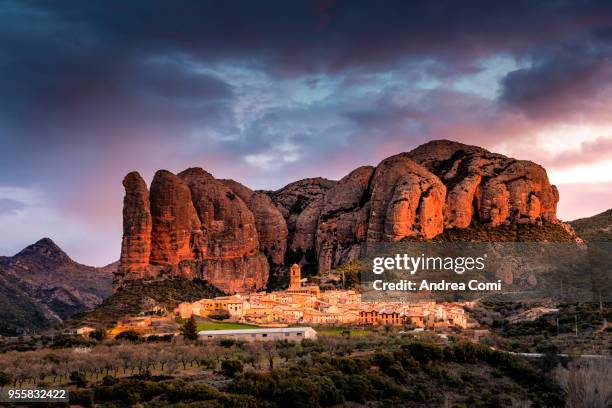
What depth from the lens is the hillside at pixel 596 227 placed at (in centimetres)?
11444

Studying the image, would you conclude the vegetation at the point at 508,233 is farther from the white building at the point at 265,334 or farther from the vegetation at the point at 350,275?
the white building at the point at 265,334

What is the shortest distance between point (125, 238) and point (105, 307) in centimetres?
1484

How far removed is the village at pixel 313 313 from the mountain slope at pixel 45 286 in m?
35.7

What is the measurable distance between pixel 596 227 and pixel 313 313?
6175 cm

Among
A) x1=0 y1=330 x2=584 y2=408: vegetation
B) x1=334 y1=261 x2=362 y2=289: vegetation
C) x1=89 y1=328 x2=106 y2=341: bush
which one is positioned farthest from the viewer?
x1=334 y1=261 x2=362 y2=289: vegetation

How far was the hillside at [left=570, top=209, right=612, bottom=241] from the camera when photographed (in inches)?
4506

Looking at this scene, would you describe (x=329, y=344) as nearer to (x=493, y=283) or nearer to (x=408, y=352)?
(x=408, y=352)

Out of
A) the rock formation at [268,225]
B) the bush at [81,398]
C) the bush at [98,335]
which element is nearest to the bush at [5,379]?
the bush at [81,398]

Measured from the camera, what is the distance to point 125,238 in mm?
111250

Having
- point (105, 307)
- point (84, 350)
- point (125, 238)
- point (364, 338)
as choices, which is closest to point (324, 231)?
point (125, 238)

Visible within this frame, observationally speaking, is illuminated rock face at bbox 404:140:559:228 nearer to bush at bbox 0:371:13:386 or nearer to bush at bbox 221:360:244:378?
bush at bbox 221:360:244:378

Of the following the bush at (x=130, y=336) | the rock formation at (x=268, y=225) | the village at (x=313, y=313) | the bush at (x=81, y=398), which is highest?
the rock formation at (x=268, y=225)

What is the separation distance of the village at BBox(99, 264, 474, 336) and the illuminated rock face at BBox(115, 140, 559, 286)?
987 inches

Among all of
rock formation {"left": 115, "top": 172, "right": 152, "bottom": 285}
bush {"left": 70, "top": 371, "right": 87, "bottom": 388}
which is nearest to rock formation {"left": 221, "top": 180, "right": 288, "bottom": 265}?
rock formation {"left": 115, "top": 172, "right": 152, "bottom": 285}
